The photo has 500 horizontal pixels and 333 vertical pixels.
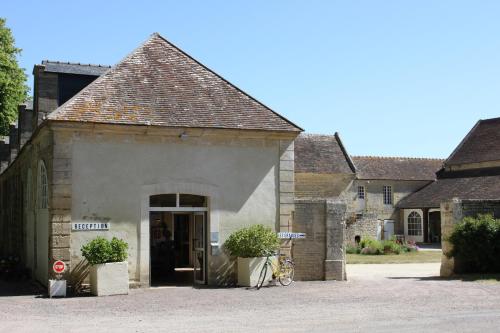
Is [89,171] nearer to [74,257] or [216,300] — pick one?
[74,257]

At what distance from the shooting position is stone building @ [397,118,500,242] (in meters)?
40.2

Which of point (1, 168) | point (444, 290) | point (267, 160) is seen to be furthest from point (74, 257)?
point (1, 168)

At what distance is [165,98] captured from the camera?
51.6 feet

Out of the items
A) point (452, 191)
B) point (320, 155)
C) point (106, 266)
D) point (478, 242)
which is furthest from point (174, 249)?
point (452, 191)

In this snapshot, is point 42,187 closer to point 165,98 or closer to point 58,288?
point 58,288

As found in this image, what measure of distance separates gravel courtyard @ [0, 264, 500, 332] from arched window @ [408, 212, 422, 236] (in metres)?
30.1

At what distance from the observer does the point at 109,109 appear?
14703 millimetres

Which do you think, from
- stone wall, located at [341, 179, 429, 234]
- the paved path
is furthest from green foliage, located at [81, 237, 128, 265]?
stone wall, located at [341, 179, 429, 234]

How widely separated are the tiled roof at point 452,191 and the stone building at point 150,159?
78.4ft

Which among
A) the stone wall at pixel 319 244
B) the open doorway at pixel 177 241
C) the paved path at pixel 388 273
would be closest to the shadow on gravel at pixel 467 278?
the paved path at pixel 388 273

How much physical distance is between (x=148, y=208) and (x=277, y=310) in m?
5.00

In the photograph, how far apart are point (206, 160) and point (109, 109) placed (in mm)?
2716

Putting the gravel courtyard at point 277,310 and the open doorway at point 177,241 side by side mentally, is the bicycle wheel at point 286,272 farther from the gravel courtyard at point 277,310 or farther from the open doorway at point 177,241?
the open doorway at point 177,241

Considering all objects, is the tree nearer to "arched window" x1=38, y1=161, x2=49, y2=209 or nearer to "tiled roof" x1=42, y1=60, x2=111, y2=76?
"tiled roof" x1=42, y1=60, x2=111, y2=76
